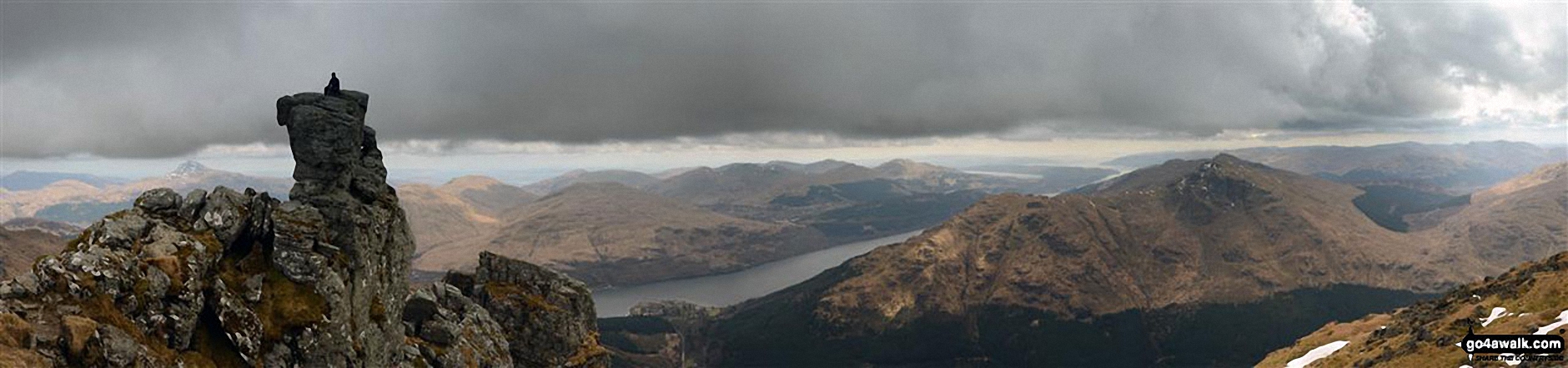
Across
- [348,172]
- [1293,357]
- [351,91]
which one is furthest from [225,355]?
[1293,357]

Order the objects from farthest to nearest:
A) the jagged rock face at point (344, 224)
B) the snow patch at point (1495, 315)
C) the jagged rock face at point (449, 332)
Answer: the snow patch at point (1495, 315)
the jagged rock face at point (449, 332)
the jagged rock face at point (344, 224)

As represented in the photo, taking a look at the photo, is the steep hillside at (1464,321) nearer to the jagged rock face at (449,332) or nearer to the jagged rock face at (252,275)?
the jagged rock face at (252,275)

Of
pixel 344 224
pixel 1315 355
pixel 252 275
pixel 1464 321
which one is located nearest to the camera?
pixel 252 275

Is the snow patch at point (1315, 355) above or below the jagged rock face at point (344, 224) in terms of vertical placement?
below

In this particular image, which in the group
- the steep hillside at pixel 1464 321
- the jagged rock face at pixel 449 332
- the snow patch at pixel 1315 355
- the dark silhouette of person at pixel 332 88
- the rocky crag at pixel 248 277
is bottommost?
the snow patch at pixel 1315 355

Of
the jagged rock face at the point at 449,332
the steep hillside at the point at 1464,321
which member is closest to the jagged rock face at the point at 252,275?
the jagged rock face at the point at 449,332

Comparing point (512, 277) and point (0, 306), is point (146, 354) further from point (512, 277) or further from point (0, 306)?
point (512, 277)

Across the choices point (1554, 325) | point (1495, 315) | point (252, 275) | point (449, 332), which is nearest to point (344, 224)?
point (252, 275)

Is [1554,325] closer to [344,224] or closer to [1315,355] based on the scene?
[1315,355]
